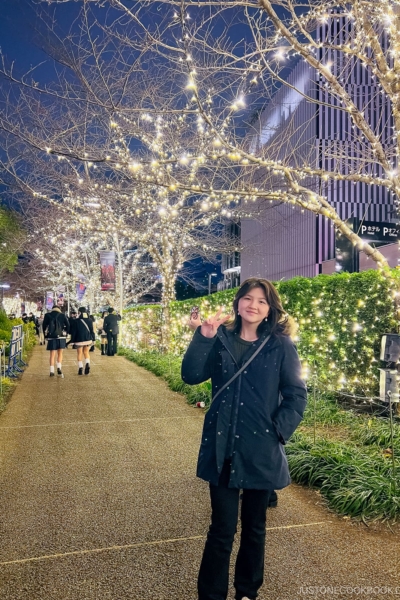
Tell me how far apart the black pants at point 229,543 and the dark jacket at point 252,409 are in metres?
0.10

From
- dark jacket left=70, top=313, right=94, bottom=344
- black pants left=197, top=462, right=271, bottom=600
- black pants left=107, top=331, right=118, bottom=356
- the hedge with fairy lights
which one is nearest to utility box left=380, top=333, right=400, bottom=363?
the hedge with fairy lights

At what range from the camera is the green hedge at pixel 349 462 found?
3934 millimetres

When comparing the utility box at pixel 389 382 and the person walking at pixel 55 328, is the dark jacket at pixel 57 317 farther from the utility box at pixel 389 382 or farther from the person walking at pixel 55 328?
the utility box at pixel 389 382

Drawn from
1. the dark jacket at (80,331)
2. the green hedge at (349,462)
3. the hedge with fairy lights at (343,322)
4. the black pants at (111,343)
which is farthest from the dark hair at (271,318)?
the black pants at (111,343)

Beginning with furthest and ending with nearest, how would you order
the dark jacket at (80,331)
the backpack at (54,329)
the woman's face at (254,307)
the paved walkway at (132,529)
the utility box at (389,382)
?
the dark jacket at (80,331)
the backpack at (54,329)
the utility box at (389,382)
the paved walkway at (132,529)
the woman's face at (254,307)

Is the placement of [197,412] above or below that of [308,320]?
below

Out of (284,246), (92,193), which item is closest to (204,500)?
(92,193)

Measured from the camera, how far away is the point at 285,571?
303 cm

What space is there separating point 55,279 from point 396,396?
35332 mm

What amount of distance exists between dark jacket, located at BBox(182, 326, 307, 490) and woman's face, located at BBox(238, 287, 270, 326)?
0.41ft

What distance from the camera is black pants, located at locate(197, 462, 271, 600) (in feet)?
8.10

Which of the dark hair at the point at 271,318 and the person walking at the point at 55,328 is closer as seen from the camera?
the dark hair at the point at 271,318

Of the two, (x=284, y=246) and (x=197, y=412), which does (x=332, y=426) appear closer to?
(x=197, y=412)

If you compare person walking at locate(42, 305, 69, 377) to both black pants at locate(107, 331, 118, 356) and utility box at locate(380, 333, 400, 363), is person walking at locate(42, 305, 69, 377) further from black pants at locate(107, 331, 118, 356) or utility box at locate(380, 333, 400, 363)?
utility box at locate(380, 333, 400, 363)
